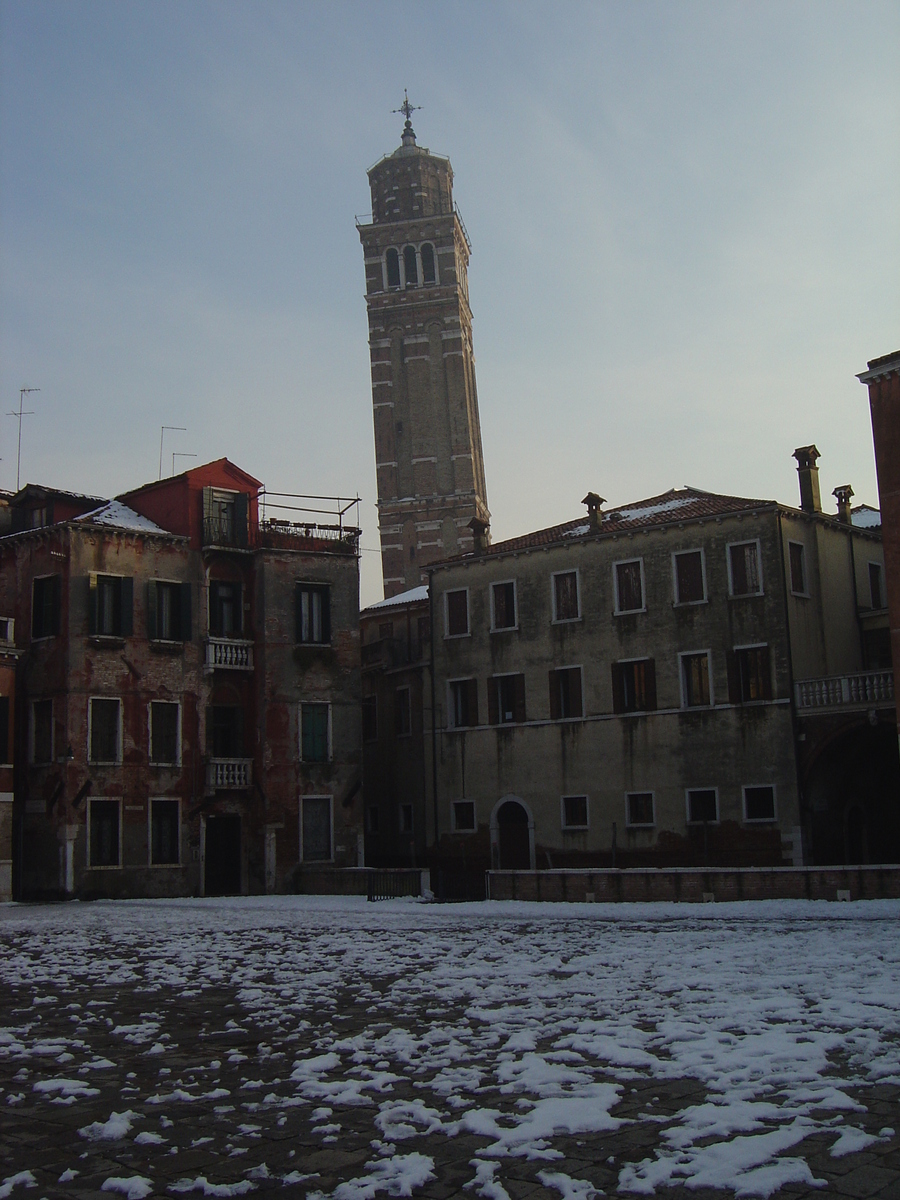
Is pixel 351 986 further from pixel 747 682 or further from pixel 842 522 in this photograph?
pixel 842 522

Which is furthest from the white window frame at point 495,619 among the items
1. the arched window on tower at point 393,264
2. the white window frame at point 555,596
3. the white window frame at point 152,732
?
the arched window on tower at point 393,264

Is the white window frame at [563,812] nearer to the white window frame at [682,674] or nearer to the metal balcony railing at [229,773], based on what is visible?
the white window frame at [682,674]

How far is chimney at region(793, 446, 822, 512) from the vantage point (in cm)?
3575

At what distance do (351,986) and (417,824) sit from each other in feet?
99.9

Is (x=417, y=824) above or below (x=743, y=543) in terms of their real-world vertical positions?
below

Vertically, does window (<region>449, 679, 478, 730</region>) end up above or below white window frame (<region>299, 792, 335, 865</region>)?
above

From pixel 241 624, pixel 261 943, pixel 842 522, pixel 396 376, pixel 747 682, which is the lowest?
pixel 261 943

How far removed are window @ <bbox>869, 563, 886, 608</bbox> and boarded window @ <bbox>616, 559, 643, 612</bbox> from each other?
7.59 metres

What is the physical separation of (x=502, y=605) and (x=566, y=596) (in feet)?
8.21

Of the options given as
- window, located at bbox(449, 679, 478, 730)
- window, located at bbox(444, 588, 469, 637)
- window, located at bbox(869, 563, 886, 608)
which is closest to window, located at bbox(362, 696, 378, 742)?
window, located at bbox(449, 679, 478, 730)

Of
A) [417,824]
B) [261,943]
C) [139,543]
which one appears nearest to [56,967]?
[261,943]

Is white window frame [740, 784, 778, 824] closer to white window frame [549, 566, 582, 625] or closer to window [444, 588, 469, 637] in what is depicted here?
white window frame [549, 566, 582, 625]

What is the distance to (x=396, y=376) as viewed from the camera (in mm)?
76875

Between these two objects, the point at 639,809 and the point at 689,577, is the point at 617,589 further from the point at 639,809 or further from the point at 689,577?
the point at 639,809
